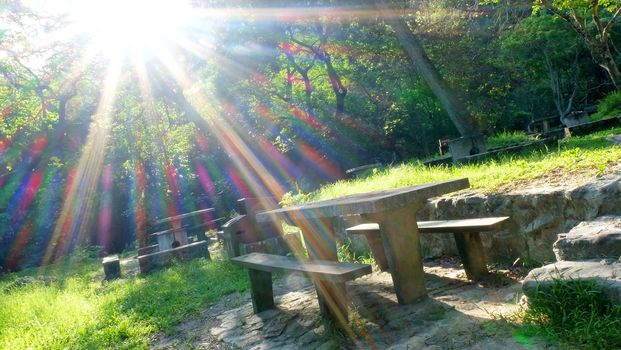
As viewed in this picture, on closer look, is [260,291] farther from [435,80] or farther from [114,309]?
[435,80]

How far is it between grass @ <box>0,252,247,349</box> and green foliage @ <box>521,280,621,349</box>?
3331mm

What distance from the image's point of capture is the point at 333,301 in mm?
3420

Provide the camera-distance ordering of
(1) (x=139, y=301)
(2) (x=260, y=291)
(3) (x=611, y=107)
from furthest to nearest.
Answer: (3) (x=611, y=107)
(1) (x=139, y=301)
(2) (x=260, y=291)

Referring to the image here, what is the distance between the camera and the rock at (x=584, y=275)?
2.22m

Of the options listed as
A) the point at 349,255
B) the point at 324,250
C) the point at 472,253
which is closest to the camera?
the point at 472,253

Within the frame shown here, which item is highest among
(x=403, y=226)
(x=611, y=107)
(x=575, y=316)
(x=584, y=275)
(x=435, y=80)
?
(x=435, y=80)

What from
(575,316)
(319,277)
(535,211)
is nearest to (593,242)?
(575,316)

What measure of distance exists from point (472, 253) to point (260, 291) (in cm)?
204

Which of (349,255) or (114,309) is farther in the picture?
(349,255)

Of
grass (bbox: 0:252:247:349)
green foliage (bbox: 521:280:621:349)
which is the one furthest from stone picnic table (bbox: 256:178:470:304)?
grass (bbox: 0:252:247:349)

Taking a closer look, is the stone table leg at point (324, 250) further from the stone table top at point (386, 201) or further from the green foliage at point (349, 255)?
the green foliage at point (349, 255)

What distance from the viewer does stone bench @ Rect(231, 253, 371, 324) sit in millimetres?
2980

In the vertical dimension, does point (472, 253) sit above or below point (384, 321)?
above

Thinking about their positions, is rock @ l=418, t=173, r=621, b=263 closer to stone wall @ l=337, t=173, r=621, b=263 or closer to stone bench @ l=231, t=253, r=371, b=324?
stone wall @ l=337, t=173, r=621, b=263
